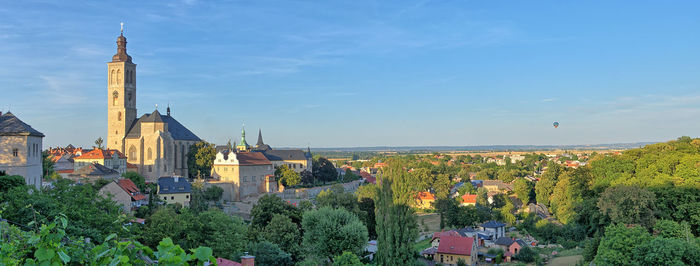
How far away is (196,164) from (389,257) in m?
41.7

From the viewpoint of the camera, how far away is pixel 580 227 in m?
40.6

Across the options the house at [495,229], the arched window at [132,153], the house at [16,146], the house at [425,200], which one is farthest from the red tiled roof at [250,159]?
the house at [16,146]

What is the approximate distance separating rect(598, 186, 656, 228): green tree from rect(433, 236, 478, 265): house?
8778mm

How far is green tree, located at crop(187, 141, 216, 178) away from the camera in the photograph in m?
62.5

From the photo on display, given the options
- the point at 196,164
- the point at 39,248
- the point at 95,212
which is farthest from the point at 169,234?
the point at 196,164

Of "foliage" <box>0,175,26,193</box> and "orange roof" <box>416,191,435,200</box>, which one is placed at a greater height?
"foliage" <box>0,175,26,193</box>

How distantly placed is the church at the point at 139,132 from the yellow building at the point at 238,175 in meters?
5.47

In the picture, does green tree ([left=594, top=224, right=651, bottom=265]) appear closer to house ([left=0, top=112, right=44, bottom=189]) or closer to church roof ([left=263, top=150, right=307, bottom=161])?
house ([left=0, top=112, right=44, bottom=189])

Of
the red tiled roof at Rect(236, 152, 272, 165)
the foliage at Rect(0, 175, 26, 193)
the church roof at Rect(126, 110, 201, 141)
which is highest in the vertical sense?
the church roof at Rect(126, 110, 201, 141)

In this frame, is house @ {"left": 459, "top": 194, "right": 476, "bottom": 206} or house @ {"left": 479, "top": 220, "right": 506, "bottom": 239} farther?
house @ {"left": 459, "top": 194, "right": 476, "bottom": 206}

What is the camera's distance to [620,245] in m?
24.3

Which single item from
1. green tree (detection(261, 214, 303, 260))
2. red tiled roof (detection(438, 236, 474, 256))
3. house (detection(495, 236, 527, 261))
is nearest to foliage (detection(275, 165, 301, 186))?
house (detection(495, 236, 527, 261))

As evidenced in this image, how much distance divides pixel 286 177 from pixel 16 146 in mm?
40683

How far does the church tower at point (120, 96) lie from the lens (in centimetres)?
6444
